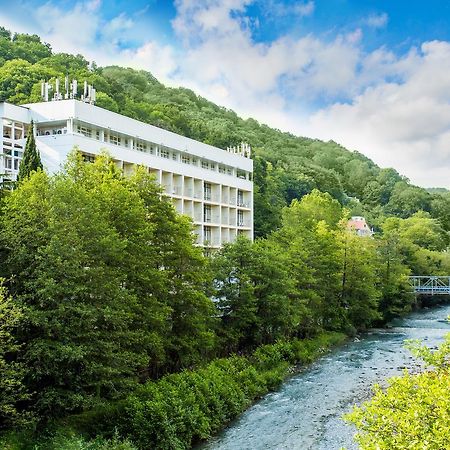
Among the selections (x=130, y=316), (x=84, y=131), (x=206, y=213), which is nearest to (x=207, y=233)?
(x=206, y=213)

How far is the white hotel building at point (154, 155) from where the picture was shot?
42594mm

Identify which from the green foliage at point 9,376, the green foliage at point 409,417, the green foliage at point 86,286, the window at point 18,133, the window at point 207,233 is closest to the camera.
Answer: the green foliage at point 409,417

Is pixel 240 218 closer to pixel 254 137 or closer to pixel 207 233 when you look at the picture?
pixel 207 233

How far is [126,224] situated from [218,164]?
36044 mm

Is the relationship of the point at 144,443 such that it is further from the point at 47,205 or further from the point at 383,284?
the point at 383,284

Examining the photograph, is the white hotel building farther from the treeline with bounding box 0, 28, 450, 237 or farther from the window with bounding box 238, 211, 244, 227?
the treeline with bounding box 0, 28, 450, 237

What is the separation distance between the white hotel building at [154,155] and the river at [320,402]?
12711 mm

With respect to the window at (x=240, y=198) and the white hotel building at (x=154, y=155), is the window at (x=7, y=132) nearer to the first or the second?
the white hotel building at (x=154, y=155)

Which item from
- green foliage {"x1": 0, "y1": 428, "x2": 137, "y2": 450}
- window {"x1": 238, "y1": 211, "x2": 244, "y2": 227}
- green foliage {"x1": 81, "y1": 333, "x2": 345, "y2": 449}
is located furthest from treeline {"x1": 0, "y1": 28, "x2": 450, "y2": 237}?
green foliage {"x1": 0, "y1": 428, "x2": 137, "y2": 450}

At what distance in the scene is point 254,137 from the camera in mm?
144125

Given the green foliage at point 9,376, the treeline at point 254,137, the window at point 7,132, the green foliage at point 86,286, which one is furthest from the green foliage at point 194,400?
the treeline at point 254,137

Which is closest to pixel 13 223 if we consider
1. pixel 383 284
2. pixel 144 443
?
pixel 144 443

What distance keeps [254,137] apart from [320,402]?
116 meters

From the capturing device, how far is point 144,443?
23766mm
